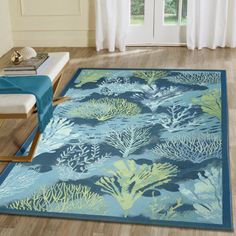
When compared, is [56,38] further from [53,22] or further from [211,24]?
[211,24]

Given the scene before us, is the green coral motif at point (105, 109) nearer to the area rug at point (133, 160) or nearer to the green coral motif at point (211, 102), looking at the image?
the area rug at point (133, 160)

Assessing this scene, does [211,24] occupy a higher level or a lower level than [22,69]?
lower

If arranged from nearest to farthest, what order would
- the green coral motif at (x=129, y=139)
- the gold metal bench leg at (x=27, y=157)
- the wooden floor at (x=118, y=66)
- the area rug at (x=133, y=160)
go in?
the wooden floor at (x=118, y=66), the area rug at (x=133, y=160), the gold metal bench leg at (x=27, y=157), the green coral motif at (x=129, y=139)

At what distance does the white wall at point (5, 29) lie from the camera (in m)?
4.87

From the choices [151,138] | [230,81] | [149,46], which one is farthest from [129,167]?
[149,46]

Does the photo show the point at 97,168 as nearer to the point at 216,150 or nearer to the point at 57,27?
the point at 216,150

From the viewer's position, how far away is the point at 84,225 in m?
2.23

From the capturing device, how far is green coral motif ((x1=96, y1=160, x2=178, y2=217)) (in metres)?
2.43

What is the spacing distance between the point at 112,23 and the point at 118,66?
65 cm

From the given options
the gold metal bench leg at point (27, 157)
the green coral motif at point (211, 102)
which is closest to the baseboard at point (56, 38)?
the green coral motif at point (211, 102)

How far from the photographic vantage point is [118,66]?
443 cm

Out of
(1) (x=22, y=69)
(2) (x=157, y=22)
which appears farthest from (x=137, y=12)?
(1) (x=22, y=69)

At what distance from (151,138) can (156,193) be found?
65 centimetres

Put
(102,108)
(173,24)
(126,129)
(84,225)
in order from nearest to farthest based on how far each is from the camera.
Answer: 1. (84,225)
2. (126,129)
3. (102,108)
4. (173,24)
